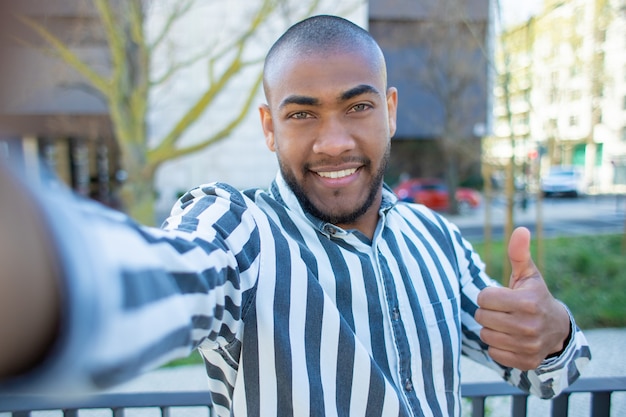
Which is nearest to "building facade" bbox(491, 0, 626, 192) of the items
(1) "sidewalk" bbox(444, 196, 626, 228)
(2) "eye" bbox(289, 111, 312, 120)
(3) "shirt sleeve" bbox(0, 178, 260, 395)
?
(2) "eye" bbox(289, 111, 312, 120)

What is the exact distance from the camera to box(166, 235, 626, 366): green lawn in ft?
17.2

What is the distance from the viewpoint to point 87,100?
16141mm

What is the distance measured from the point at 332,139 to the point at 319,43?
267mm

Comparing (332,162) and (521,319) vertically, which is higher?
(332,162)

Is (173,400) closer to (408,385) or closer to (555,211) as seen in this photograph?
(408,385)

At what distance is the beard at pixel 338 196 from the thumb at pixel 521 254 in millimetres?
411

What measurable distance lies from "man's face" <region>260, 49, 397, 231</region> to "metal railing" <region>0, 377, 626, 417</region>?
84 cm

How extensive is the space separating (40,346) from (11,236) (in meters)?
0.11

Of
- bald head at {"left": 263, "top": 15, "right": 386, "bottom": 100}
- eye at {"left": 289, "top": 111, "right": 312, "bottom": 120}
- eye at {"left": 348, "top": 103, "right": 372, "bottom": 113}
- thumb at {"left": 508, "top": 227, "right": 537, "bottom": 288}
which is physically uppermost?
bald head at {"left": 263, "top": 15, "right": 386, "bottom": 100}

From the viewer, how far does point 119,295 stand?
1.73 feet

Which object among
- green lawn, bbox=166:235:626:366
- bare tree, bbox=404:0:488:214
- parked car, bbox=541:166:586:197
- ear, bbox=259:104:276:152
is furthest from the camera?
parked car, bbox=541:166:586:197

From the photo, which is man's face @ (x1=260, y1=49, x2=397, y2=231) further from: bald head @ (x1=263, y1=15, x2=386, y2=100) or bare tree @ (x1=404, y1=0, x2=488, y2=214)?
bare tree @ (x1=404, y1=0, x2=488, y2=214)

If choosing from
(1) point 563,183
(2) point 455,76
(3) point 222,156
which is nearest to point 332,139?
(2) point 455,76

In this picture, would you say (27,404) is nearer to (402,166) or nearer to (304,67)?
(304,67)
